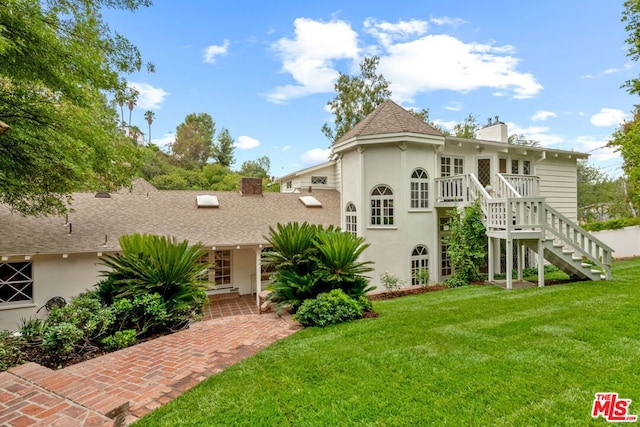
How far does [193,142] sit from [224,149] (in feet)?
13.0

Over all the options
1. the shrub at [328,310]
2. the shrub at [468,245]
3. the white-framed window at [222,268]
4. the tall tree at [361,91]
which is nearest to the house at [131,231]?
the white-framed window at [222,268]

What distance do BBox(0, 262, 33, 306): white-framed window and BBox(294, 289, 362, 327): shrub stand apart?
8454mm

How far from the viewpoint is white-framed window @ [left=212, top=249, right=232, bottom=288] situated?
1283cm

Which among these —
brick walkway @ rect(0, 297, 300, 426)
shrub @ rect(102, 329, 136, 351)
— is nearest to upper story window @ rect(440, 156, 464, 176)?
brick walkway @ rect(0, 297, 300, 426)

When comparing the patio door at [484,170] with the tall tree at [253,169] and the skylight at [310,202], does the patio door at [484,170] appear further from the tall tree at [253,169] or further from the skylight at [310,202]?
the tall tree at [253,169]

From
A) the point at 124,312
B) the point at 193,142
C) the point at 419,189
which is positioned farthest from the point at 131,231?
the point at 193,142

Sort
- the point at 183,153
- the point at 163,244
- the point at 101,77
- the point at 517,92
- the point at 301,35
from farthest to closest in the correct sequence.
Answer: the point at 183,153 < the point at 517,92 < the point at 301,35 < the point at 101,77 < the point at 163,244

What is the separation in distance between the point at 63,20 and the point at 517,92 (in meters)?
21.8

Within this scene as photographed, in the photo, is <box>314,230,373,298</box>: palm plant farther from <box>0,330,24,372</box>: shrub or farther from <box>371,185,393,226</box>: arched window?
<box>371,185,393,226</box>: arched window

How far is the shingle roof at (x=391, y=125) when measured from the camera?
37.5 ft

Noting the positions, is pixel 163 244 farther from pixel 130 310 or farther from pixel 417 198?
pixel 417 198

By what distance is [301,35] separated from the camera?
15062mm

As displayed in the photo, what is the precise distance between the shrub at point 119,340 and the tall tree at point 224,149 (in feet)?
127

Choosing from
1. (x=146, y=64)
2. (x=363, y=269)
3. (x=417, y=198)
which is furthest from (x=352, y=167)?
(x=146, y=64)
